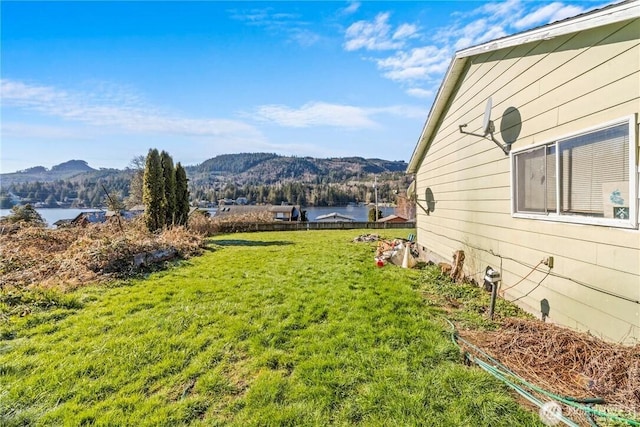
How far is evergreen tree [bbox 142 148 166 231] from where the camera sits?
494 inches

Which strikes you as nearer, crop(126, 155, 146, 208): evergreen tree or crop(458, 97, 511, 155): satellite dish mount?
crop(458, 97, 511, 155): satellite dish mount

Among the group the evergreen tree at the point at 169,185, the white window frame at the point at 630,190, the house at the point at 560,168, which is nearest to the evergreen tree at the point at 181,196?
the evergreen tree at the point at 169,185

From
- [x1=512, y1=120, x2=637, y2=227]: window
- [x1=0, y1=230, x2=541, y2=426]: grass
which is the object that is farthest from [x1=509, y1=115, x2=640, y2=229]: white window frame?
[x1=0, y1=230, x2=541, y2=426]: grass

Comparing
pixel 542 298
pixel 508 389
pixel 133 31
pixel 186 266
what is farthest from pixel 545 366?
pixel 133 31

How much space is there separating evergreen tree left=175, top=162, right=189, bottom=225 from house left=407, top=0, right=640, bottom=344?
13517 mm

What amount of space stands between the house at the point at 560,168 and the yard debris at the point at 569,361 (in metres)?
0.34

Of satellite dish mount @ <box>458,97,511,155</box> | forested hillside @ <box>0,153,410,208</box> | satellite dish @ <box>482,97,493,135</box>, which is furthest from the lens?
forested hillside @ <box>0,153,410,208</box>

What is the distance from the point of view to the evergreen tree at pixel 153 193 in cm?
1255

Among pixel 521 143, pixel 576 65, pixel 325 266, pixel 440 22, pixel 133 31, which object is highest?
pixel 133 31

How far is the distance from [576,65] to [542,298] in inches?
→ 114

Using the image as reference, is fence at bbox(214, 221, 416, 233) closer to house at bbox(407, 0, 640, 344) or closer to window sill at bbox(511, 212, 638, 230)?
house at bbox(407, 0, 640, 344)

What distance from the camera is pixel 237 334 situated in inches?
146

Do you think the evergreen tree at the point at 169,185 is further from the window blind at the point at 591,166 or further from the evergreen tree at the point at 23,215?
the window blind at the point at 591,166

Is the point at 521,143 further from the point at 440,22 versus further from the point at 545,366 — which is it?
the point at 440,22
